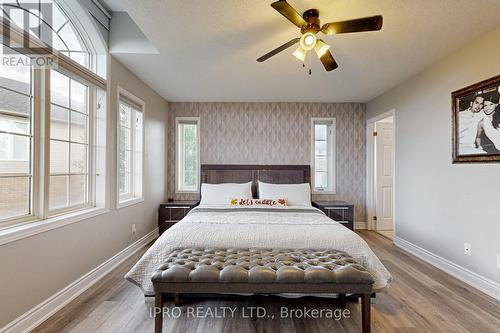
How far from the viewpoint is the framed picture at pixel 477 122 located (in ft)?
7.78

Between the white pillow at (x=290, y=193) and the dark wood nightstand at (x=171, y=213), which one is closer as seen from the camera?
the white pillow at (x=290, y=193)

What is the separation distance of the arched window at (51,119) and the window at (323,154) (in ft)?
11.6

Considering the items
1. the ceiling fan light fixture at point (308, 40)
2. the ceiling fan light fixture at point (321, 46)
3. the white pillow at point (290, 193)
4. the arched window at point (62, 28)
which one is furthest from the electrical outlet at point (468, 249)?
the arched window at point (62, 28)

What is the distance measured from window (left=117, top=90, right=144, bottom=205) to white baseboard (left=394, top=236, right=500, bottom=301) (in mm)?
3888

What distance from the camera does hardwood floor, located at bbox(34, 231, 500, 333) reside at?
1.88 m

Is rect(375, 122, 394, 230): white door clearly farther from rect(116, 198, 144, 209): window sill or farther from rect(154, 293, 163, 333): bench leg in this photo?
rect(154, 293, 163, 333): bench leg

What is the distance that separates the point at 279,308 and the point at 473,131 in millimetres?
2592

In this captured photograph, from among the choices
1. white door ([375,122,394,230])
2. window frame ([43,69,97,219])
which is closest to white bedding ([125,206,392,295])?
window frame ([43,69,97,219])

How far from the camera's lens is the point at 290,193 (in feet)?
13.1

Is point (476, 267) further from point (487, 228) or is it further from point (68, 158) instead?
point (68, 158)

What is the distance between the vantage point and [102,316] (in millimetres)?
1987

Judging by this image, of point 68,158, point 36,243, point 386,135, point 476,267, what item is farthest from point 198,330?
point 386,135

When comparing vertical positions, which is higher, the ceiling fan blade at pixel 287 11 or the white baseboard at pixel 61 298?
the ceiling fan blade at pixel 287 11

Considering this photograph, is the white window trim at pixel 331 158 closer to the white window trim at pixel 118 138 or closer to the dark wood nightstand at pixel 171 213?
the dark wood nightstand at pixel 171 213
